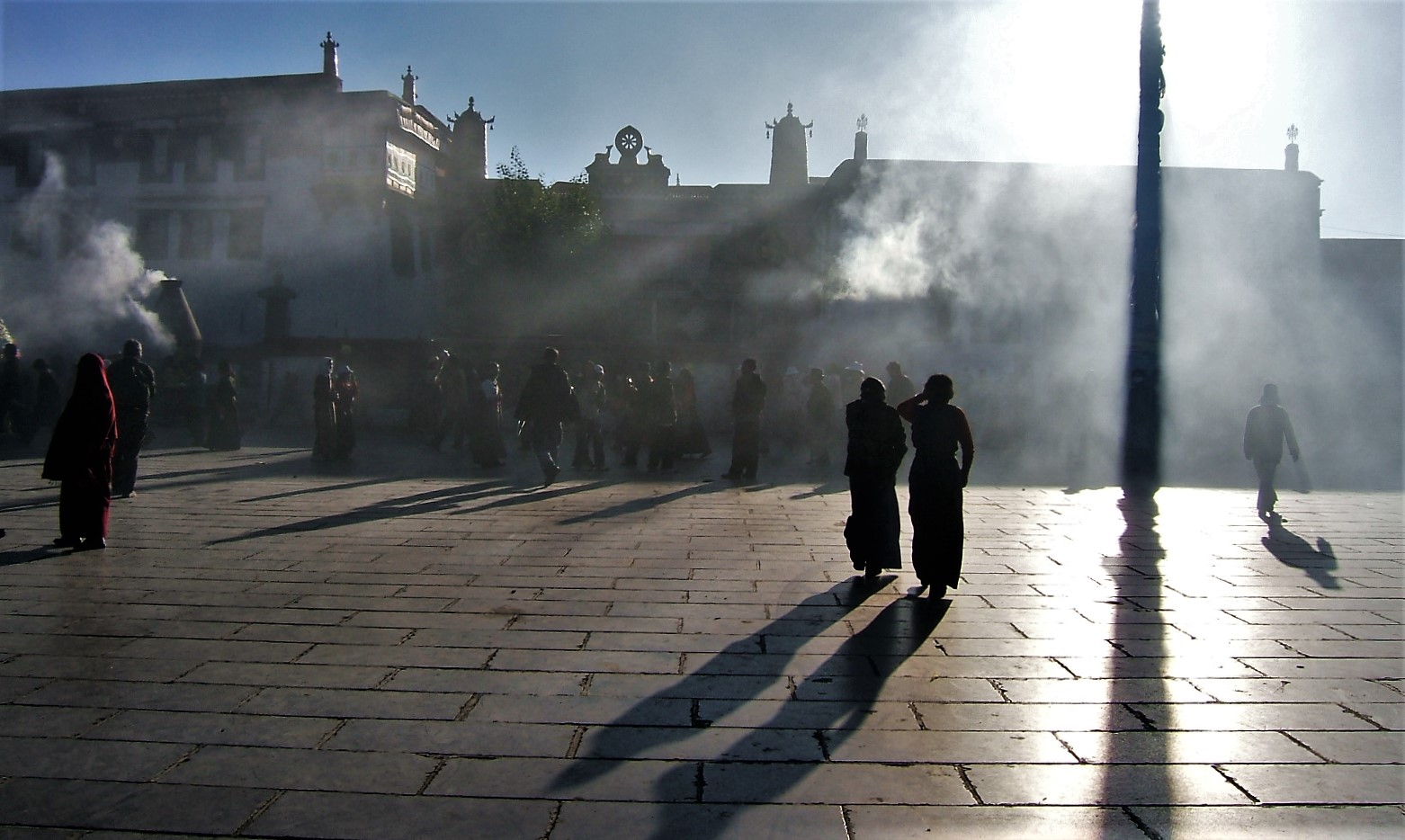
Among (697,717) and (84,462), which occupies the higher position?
(84,462)

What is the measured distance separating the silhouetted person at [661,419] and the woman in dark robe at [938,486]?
7448 mm

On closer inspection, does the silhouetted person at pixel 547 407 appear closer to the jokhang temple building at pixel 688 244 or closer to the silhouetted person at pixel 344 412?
the silhouetted person at pixel 344 412

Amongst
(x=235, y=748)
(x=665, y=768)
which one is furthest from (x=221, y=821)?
(x=665, y=768)

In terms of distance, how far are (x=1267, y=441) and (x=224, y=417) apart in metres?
15.0

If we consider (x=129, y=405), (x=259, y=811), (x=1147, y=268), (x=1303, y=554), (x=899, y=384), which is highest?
(x=1147, y=268)

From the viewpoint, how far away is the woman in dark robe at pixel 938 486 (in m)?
6.16

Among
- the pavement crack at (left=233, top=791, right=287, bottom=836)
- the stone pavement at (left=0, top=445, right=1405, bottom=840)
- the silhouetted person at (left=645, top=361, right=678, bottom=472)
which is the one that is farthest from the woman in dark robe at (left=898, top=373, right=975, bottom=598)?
the silhouetted person at (left=645, top=361, right=678, bottom=472)

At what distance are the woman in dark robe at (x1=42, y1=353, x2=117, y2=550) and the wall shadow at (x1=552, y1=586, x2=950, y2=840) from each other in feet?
17.8

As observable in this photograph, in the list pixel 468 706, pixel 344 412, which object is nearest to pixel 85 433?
pixel 468 706

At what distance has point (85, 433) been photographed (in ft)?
24.9

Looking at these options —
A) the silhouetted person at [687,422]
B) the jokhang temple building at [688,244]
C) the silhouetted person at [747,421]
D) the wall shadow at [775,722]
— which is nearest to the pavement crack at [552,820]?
the wall shadow at [775,722]

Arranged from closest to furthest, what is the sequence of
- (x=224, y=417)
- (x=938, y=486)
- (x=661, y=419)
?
(x=938, y=486), (x=661, y=419), (x=224, y=417)

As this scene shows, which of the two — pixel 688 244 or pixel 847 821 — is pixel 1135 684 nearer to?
pixel 847 821

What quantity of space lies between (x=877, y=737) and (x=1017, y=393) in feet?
71.9
